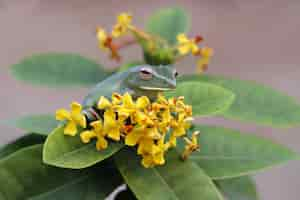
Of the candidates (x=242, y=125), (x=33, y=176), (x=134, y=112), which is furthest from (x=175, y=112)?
(x=242, y=125)

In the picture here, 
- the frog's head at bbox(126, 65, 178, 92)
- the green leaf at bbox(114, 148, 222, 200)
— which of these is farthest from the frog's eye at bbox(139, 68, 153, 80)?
the green leaf at bbox(114, 148, 222, 200)

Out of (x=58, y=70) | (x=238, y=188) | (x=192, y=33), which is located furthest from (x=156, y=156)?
(x=192, y=33)

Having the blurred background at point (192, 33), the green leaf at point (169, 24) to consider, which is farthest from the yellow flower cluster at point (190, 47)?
the blurred background at point (192, 33)

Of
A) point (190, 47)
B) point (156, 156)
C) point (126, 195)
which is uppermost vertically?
point (190, 47)

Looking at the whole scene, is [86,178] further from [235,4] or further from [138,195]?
[235,4]

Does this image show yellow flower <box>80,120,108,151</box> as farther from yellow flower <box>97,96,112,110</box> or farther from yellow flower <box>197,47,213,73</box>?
yellow flower <box>197,47,213,73</box>

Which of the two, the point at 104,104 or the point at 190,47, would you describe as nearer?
the point at 104,104

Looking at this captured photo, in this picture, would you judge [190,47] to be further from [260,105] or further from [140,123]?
[140,123]
